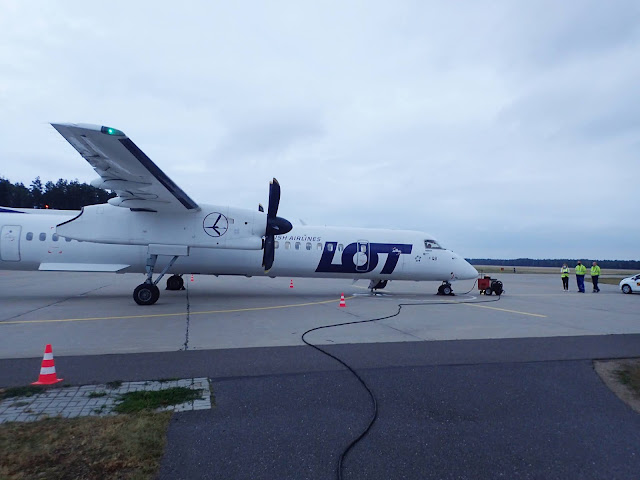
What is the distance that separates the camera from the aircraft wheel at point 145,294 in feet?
42.5

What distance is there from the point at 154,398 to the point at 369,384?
112 inches

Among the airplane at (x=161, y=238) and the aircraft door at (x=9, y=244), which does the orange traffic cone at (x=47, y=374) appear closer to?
the airplane at (x=161, y=238)

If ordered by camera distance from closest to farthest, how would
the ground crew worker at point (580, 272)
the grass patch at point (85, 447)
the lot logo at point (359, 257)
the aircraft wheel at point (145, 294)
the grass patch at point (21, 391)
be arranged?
the grass patch at point (85, 447)
the grass patch at point (21, 391)
the aircraft wheel at point (145, 294)
the lot logo at point (359, 257)
the ground crew worker at point (580, 272)

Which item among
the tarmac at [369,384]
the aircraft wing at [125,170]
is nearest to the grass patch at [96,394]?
the tarmac at [369,384]

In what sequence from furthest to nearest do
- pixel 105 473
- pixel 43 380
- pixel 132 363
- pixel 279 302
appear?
pixel 279 302
pixel 132 363
pixel 43 380
pixel 105 473

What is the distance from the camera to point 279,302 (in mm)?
14898

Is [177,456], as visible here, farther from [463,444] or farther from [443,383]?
[443,383]

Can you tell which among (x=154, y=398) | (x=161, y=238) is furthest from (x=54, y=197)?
(x=154, y=398)

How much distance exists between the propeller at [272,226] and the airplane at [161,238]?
0.04m

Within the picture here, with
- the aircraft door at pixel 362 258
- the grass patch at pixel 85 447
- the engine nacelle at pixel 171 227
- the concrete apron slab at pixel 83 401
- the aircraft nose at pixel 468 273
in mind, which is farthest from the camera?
the aircraft nose at pixel 468 273

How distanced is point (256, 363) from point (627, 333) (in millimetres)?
9444

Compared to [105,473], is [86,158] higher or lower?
higher

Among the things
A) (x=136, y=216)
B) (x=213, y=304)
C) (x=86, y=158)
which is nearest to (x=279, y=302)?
(x=213, y=304)

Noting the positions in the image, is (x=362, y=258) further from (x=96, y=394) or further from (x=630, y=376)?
(x=96, y=394)
